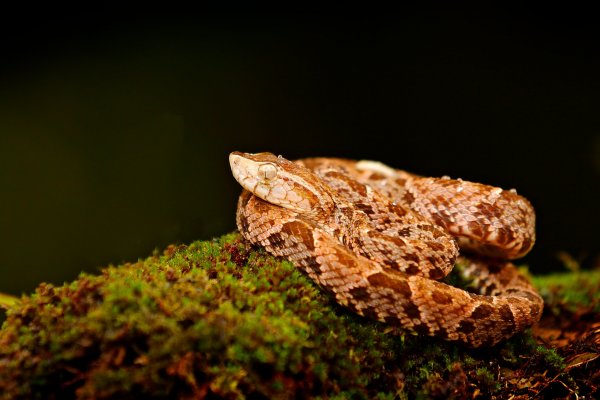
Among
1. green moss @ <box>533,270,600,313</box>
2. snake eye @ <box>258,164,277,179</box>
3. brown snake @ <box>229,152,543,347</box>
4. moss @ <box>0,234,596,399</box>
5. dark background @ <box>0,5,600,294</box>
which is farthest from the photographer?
dark background @ <box>0,5,600,294</box>

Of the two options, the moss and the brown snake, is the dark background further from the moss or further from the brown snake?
the moss

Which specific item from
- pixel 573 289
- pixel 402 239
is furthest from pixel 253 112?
pixel 573 289

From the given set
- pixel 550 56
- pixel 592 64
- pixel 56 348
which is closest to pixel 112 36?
pixel 56 348

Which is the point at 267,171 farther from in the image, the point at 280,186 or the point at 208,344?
the point at 208,344

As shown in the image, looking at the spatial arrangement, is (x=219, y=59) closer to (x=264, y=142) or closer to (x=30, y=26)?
(x=264, y=142)

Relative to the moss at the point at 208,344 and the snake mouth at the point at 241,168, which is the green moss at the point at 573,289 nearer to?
the moss at the point at 208,344

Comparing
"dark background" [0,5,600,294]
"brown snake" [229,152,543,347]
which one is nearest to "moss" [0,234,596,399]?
"brown snake" [229,152,543,347]

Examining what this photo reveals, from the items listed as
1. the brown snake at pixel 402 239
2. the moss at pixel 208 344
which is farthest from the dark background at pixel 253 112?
the moss at pixel 208 344
